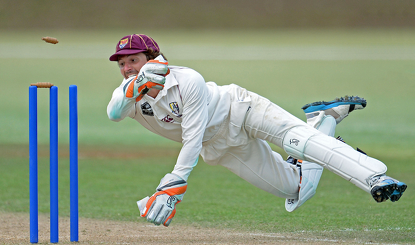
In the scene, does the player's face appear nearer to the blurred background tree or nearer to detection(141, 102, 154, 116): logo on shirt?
detection(141, 102, 154, 116): logo on shirt

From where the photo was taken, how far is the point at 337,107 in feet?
11.2

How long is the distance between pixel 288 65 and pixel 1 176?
12.4m

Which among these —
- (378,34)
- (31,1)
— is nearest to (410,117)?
(378,34)

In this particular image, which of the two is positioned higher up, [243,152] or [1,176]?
[243,152]

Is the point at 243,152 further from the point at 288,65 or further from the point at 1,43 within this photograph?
the point at 1,43

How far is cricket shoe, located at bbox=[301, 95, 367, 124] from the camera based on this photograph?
3.40 meters

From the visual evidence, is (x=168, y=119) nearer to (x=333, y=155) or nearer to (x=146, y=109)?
(x=146, y=109)

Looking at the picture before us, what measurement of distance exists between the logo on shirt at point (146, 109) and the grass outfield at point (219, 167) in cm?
114

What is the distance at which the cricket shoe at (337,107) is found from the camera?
340 cm

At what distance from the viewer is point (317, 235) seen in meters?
3.28

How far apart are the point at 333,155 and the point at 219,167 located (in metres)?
3.57

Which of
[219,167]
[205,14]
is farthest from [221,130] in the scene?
[205,14]

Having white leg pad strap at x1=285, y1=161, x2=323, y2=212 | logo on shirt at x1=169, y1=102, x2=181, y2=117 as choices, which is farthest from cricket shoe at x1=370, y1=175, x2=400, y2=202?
logo on shirt at x1=169, y1=102, x2=181, y2=117

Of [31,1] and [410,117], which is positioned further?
[31,1]
